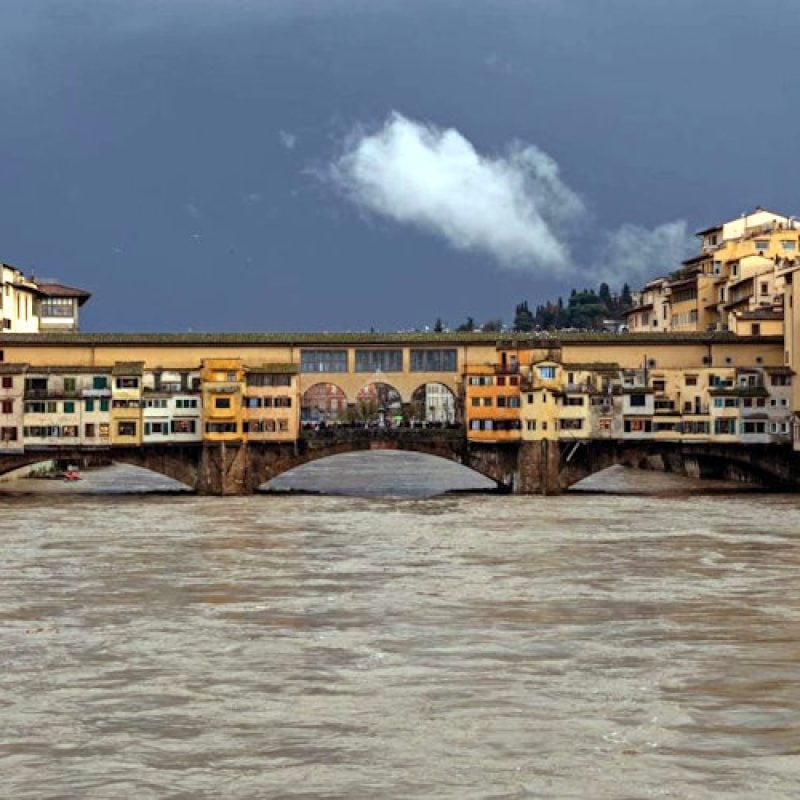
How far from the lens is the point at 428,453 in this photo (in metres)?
76.3

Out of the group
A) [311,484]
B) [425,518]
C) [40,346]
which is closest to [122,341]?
[40,346]

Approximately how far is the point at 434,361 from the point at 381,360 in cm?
269

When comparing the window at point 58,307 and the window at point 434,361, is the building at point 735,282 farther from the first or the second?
the window at point 58,307

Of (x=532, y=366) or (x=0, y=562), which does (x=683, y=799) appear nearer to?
(x=0, y=562)

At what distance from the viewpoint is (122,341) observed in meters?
80.1

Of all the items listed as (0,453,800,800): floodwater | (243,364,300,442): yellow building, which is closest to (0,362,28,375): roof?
(243,364,300,442): yellow building

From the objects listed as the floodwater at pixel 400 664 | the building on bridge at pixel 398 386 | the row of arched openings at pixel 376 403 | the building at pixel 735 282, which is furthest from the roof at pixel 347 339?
the row of arched openings at pixel 376 403

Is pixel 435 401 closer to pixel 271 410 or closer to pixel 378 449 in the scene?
pixel 271 410

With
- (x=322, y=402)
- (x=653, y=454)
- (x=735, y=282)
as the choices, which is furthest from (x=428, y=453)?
(x=322, y=402)

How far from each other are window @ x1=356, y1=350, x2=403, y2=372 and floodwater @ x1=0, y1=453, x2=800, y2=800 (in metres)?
29.5

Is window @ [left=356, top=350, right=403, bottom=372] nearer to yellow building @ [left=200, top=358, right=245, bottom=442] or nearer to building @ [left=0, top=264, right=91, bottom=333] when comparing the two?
yellow building @ [left=200, top=358, right=245, bottom=442]

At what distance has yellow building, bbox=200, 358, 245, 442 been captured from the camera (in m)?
76.9

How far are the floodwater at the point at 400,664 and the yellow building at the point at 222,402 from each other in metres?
23.7

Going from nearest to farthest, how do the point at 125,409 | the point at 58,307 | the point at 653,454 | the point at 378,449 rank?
the point at 125,409, the point at 378,449, the point at 653,454, the point at 58,307
